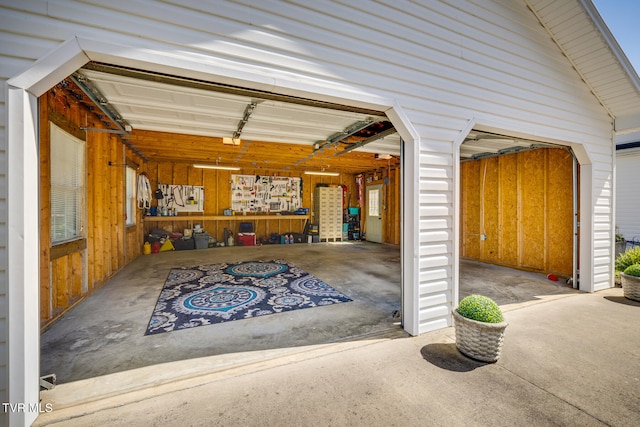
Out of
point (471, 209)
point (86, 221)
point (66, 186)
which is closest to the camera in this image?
point (66, 186)

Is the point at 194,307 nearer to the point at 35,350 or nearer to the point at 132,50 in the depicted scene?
the point at 35,350

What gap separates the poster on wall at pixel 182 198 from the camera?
29.1ft

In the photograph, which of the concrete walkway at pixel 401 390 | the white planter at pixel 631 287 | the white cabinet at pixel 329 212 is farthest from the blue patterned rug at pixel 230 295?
the white cabinet at pixel 329 212

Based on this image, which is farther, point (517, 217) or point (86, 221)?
point (517, 217)

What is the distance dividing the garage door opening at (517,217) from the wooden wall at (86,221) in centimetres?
557

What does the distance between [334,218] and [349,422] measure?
29.9ft

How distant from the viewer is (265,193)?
10.2 metres

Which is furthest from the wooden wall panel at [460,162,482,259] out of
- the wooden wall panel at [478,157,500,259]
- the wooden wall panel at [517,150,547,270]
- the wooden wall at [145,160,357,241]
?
the wooden wall at [145,160,357,241]

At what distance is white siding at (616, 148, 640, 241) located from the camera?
7.49 m

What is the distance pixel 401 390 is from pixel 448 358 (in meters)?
0.71

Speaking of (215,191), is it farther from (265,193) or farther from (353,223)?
(353,223)

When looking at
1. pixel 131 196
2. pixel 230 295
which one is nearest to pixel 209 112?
pixel 230 295

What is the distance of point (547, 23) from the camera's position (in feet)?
11.6
